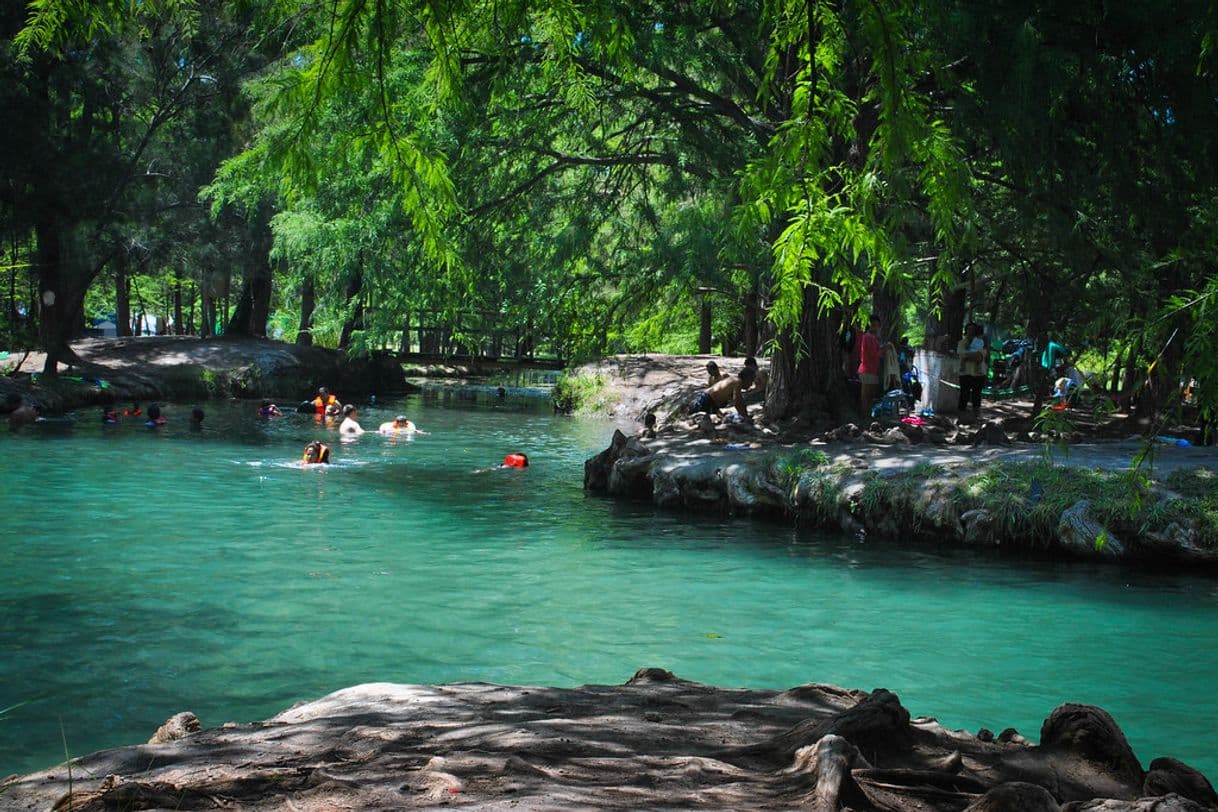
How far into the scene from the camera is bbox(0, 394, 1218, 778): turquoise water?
25.8 ft

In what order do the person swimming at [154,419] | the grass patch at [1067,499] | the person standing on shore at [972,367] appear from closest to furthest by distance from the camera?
the grass patch at [1067,499]
the person standing on shore at [972,367]
the person swimming at [154,419]

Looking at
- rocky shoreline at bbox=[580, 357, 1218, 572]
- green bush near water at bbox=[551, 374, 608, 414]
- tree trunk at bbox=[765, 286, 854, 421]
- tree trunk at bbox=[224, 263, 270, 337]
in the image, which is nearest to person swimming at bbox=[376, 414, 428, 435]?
green bush near water at bbox=[551, 374, 608, 414]

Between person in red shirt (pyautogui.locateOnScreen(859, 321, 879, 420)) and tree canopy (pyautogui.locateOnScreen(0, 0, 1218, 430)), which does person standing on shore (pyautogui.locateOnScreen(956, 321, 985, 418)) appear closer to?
tree canopy (pyautogui.locateOnScreen(0, 0, 1218, 430))

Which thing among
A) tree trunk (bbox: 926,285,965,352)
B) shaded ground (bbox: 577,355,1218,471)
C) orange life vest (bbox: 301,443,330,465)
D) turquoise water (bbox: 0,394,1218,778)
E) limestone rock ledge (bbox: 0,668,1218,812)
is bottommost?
turquoise water (bbox: 0,394,1218,778)

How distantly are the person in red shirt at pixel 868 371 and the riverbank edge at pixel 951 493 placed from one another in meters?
2.62

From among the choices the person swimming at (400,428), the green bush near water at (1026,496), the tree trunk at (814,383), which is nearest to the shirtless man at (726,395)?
the tree trunk at (814,383)

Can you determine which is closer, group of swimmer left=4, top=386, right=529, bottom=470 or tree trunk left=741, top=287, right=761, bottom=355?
group of swimmer left=4, top=386, right=529, bottom=470

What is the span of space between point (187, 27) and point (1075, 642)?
8318 millimetres

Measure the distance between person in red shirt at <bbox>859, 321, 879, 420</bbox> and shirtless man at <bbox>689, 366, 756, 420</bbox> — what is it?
2.21 m

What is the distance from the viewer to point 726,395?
22094 mm

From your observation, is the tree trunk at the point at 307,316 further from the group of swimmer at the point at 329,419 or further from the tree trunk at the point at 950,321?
the tree trunk at the point at 950,321

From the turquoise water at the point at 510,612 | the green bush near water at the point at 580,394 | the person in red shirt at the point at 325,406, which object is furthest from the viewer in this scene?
the green bush near water at the point at 580,394

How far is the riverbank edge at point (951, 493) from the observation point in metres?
12.4

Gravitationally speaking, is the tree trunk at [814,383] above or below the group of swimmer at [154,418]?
above
